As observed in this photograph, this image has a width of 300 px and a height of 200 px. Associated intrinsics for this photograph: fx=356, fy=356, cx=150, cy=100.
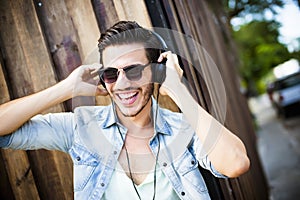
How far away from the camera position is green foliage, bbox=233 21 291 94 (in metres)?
7.82

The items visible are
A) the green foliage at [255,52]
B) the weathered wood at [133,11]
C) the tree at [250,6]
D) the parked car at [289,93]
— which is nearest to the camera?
the weathered wood at [133,11]

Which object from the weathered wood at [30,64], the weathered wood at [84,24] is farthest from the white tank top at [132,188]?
the weathered wood at [84,24]

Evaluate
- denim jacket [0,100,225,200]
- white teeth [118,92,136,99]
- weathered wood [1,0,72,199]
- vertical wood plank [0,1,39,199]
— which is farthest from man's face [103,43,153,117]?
vertical wood plank [0,1,39,199]

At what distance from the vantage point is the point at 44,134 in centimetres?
160

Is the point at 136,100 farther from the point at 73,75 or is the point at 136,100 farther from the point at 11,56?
the point at 11,56

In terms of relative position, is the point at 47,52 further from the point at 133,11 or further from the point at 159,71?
the point at 159,71

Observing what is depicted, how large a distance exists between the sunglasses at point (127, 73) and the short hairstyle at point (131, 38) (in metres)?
0.06

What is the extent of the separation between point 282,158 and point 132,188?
5.78 m

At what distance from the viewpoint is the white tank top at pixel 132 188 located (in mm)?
1528

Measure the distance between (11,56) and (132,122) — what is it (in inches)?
27.9

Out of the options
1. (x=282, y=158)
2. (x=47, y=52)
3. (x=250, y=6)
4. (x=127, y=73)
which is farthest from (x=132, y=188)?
(x=282, y=158)

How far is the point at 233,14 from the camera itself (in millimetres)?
4012

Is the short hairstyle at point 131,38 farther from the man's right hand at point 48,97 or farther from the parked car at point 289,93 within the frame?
the parked car at point 289,93

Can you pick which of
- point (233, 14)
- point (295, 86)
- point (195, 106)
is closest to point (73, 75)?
point (195, 106)
